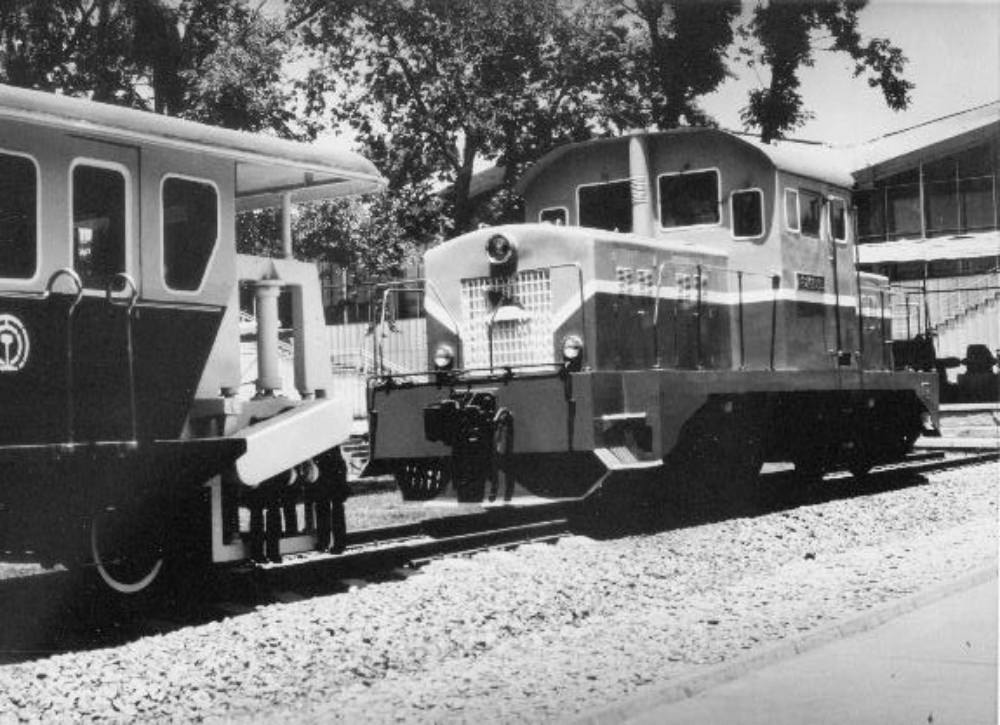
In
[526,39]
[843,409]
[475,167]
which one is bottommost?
[843,409]

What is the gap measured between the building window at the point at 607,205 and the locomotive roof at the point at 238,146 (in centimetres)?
421

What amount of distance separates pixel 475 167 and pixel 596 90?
5.80 ft

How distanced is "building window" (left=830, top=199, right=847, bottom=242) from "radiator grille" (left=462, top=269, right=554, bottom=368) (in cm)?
400

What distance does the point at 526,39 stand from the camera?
47.8 feet

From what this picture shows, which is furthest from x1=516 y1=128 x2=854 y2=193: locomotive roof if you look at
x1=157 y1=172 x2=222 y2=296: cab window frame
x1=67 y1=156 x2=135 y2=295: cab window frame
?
x1=67 y1=156 x2=135 y2=295: cab window frame

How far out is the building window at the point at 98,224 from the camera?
660 centimetres

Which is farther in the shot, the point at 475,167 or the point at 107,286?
the point at 475,167

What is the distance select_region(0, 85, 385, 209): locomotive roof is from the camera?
6297mm

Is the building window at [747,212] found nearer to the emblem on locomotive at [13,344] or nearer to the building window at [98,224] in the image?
the building window at [98,224]

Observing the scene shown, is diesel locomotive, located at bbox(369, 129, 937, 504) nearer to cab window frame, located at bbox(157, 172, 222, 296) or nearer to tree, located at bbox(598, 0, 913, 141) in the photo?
tree, located at bbox(598, 0, 913, 141)

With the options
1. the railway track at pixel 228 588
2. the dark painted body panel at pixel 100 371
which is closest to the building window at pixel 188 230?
the dark painted body panel at pixel 100 371

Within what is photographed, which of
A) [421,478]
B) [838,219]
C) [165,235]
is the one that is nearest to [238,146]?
[165,235]

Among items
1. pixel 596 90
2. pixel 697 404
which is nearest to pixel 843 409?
pixel 697 404

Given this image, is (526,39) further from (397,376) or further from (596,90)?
(397,376)
